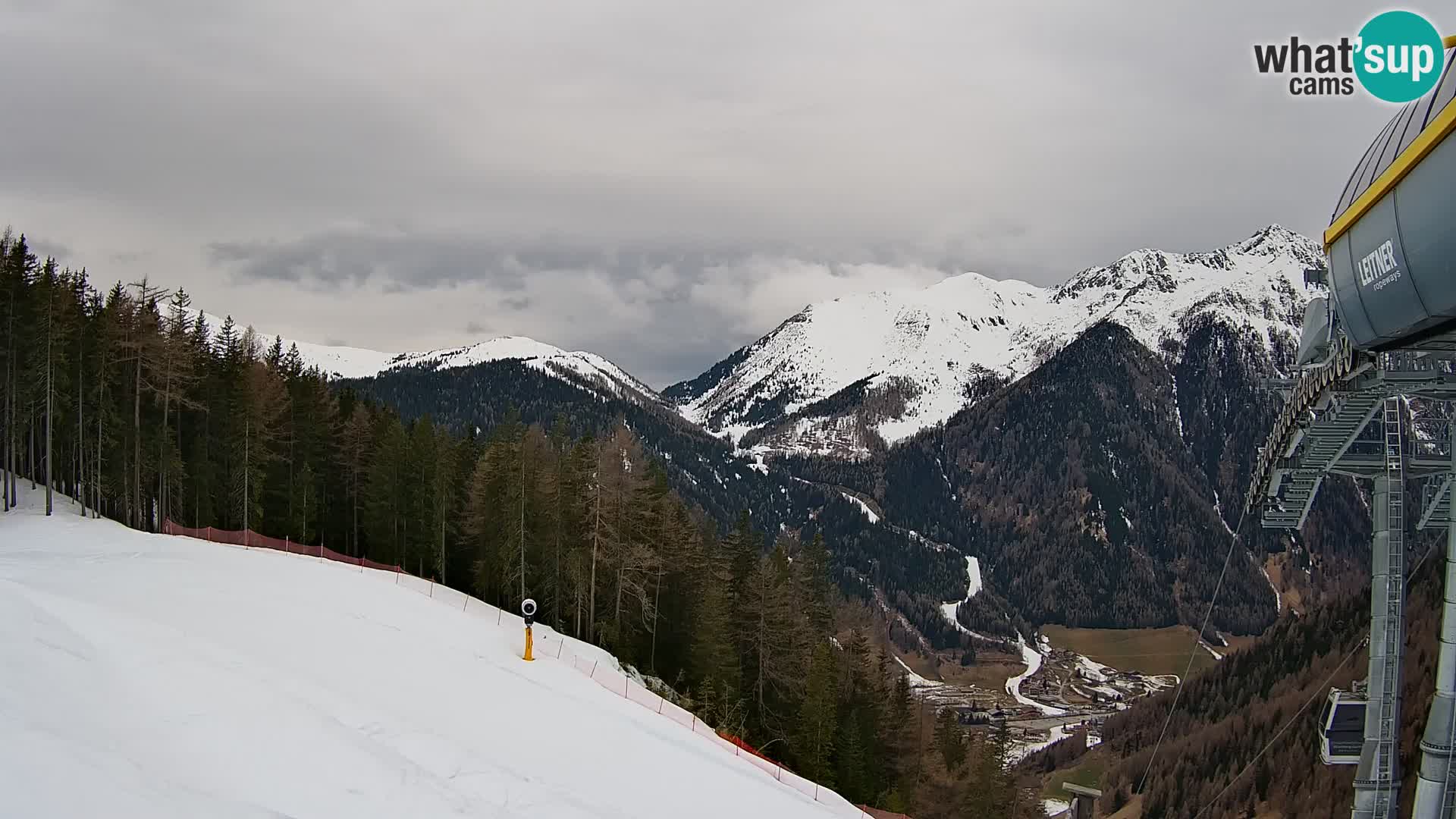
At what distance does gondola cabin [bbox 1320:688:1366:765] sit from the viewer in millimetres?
20812

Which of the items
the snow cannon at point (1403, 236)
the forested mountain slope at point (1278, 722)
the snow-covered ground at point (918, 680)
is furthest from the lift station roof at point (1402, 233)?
the snow-covered ground at point (918, 680)

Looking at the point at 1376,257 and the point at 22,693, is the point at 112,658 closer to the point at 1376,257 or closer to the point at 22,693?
the point at 22,693

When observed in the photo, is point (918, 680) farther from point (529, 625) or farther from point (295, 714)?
point (295, 714)

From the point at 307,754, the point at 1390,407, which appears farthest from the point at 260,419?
the point at 1390,407

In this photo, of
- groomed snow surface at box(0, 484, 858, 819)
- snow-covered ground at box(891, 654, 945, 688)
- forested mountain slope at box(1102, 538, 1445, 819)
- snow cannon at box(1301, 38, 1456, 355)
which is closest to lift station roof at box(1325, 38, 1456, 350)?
snow cannon at box(1301, 38, 1456, 355)

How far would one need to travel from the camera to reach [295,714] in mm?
15461

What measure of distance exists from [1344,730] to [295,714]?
22.8m

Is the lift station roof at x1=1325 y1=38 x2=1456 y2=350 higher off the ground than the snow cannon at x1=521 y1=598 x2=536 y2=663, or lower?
higher

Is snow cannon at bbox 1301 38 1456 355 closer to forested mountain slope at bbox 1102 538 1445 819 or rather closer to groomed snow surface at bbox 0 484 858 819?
forested mountain slope at bbox 1102 538 1445 819

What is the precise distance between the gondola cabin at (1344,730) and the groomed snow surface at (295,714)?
37.8 ft

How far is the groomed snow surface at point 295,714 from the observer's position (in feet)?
38.8

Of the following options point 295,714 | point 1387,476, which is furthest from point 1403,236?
point 295,714

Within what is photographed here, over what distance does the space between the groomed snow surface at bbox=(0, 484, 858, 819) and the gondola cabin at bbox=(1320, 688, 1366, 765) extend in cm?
1151

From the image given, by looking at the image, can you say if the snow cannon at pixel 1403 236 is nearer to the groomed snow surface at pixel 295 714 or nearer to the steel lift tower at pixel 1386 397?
the steel lift tower at pixel 1386 397
